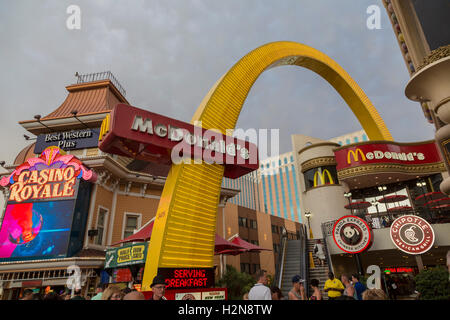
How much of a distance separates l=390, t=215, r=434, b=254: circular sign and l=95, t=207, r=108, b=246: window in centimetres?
1811

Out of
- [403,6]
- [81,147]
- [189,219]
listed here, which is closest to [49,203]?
[81,147]

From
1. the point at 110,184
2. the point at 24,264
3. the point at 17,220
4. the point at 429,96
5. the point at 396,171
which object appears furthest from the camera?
the point at 396,171

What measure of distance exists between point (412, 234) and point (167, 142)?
1440cm

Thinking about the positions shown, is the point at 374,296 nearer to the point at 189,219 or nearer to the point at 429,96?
the point at 189,219

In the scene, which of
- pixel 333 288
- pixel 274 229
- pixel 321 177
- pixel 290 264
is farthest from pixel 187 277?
pixel 274 229

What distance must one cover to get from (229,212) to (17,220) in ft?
66.7

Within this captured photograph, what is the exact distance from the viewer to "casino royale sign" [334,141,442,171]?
70.1ft

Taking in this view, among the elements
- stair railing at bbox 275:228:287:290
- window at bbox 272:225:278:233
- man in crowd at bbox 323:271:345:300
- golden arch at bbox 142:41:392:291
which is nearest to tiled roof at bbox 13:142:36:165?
golden arch at bbox 142:41:392:291

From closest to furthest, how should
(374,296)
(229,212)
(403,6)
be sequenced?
(374,296) → (403,6) → (229,212)

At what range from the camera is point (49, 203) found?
16641 millimetres

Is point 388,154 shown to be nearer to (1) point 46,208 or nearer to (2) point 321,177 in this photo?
(2) point 321,177

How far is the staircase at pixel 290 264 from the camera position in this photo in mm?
13868

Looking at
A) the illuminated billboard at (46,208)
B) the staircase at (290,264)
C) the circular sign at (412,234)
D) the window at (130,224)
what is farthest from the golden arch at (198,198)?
the window at (130,224)

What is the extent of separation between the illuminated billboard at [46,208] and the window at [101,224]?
4.29 feet
